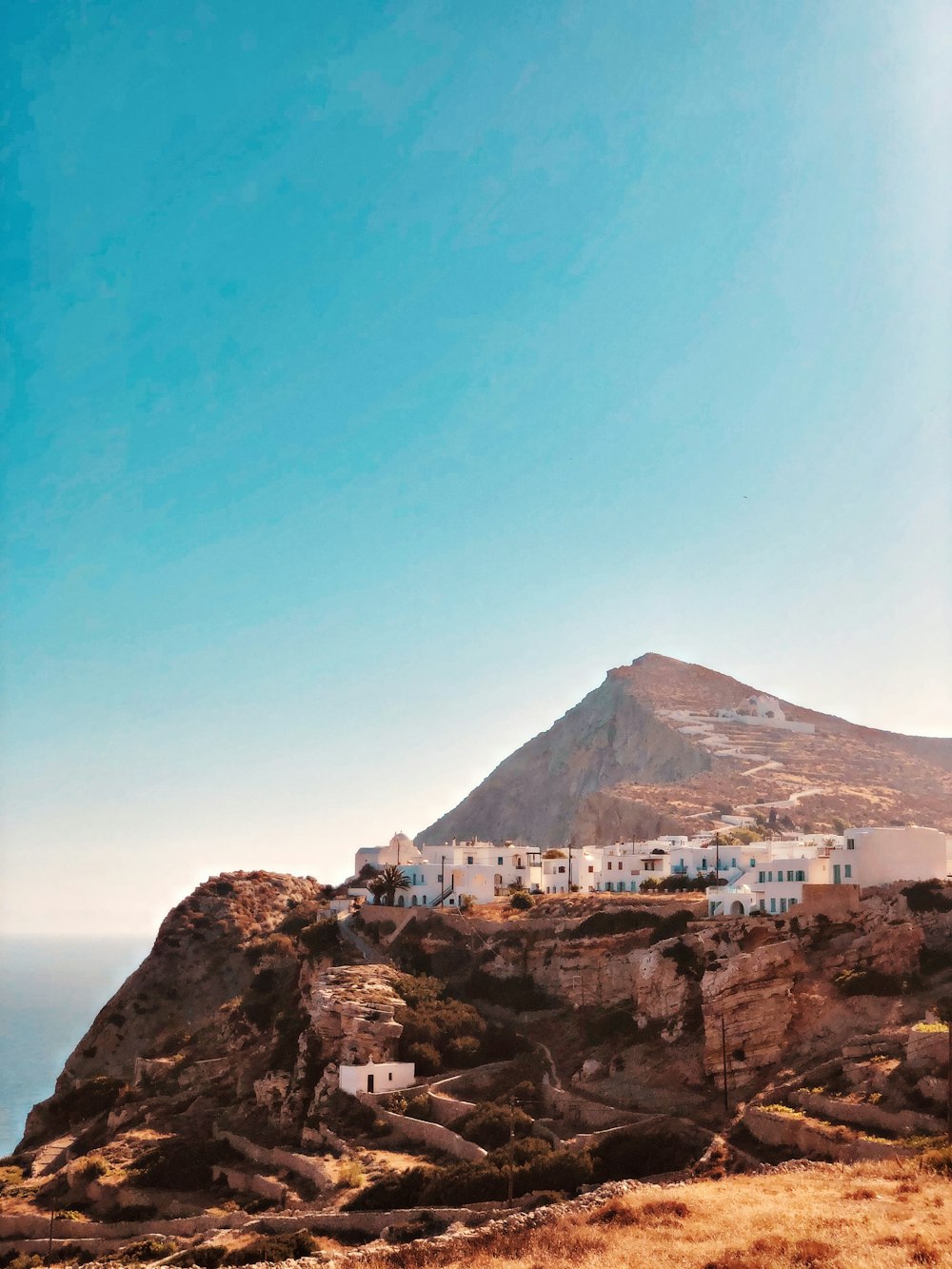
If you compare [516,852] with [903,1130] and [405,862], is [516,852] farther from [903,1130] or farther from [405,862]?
[903,1130]

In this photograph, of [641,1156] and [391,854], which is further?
[391,854]

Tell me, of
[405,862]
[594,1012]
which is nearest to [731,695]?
[405,862]

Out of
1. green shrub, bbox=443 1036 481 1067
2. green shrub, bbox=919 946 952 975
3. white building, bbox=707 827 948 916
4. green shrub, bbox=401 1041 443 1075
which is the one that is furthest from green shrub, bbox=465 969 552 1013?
green shrub, bbox=919 946 952 975

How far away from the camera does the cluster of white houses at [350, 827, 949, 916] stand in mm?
51031

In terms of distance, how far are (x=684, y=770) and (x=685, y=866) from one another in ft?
212

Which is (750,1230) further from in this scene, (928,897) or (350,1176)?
(928,897)

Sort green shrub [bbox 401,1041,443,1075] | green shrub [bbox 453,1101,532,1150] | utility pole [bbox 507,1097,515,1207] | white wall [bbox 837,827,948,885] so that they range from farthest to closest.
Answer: white wall [bbox 837,827,948,885]
green shrub [bbox 401,1041,443,1075]
green shrub [bbox 453,1101,532,1150]
utility pole [bbox 507,1097,515,1207]

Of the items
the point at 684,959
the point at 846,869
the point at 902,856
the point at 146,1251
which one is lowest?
the point at 146,1251

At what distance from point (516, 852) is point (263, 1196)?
34150 millimetres

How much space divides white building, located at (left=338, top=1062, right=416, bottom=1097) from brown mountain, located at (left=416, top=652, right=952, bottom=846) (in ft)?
173

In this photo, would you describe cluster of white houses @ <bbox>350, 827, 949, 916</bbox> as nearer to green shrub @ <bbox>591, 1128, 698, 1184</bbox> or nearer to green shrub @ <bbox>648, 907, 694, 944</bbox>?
green shrub @ <bbox>648, 907, 694, 944</bbox>

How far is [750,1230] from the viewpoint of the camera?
24.9 m

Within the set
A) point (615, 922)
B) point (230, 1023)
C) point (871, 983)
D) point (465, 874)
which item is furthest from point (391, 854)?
point (871, 983)

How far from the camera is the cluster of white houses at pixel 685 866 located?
2009 inches
